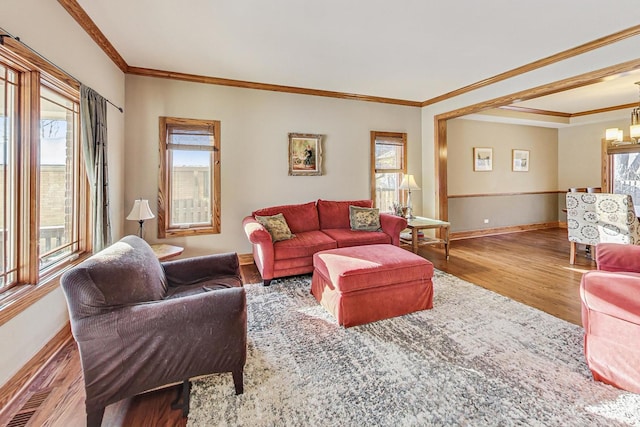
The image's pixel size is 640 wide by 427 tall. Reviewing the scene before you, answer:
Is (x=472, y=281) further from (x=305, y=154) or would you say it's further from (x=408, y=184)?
(x=305, y=154)

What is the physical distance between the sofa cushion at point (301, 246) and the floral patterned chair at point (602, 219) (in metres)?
3.34

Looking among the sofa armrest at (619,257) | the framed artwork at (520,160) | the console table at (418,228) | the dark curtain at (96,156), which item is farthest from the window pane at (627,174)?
the dark curtain at (96,156)

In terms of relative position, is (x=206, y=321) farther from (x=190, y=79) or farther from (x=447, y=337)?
(x=190, y=79)

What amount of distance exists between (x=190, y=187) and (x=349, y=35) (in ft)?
9.22

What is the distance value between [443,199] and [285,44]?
12.4 ft

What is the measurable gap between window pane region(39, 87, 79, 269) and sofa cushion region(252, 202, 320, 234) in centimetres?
198

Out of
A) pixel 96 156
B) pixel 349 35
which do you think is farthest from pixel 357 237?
pixel 96 156

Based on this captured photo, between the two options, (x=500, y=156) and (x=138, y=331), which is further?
(x=500, y=156)

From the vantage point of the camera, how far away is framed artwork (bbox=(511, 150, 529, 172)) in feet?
22.2

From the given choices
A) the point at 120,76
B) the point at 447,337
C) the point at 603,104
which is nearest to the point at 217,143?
the point at 120,76

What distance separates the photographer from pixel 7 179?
1891 mm

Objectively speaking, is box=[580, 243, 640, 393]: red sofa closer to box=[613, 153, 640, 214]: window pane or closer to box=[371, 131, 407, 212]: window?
box=[371, 131, 407, 212]: window

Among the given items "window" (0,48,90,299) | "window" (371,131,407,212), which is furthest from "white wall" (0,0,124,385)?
"window" (371,131,407,212)

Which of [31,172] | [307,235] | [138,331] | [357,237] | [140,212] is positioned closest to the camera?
[138,331]
